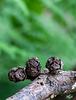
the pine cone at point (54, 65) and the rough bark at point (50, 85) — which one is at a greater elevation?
the pine cone at point (54, 65)

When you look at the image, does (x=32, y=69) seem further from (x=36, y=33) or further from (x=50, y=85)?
(x=36, y=33)

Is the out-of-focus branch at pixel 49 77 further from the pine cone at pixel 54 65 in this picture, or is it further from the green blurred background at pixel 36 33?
the green blurred background at pixel 36 33

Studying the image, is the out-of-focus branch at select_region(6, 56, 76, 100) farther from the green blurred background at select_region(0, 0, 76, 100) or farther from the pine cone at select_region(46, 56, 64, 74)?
the green blurred background at select_region(0, 0, 76, 100)

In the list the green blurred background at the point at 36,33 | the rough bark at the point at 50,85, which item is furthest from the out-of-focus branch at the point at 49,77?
the green blurred background at the point at 36,33

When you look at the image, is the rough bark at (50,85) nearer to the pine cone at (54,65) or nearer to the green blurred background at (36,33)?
the pine cone at (54,65)

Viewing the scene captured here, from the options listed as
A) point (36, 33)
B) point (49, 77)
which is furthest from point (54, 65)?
point (36, 33)

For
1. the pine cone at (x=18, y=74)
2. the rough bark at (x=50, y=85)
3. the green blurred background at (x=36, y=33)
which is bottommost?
the rough bark at (x=50, y=85)

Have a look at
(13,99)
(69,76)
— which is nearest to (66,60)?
(69,76)

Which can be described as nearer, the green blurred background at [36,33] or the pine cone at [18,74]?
the pine cone at [18,74]
